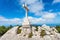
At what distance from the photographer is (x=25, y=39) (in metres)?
34.6

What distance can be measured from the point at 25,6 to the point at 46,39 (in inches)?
421

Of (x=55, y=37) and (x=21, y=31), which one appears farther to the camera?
(x=21, y=31)

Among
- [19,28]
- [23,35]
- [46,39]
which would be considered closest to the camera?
[46,39]

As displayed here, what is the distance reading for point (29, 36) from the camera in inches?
1387

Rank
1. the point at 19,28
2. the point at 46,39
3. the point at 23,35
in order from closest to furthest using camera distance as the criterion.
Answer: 1. the point at 46,39
2. the point at 23,35
3. the point at 19,28

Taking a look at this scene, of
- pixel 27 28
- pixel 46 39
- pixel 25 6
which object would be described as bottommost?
pixel 46 39

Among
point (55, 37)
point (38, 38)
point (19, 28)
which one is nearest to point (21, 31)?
point (19, 28)

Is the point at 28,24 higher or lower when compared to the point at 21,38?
higher

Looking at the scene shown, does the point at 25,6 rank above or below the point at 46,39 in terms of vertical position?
above

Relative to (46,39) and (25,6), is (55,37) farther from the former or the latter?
(25,6)

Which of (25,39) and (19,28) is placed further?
(19,28)

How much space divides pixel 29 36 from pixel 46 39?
4.57 metres

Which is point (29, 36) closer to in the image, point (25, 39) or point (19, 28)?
point (25, 39)

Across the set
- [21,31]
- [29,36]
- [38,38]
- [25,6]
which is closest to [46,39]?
[38,38]
